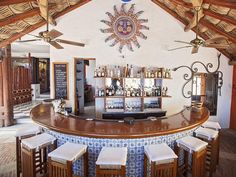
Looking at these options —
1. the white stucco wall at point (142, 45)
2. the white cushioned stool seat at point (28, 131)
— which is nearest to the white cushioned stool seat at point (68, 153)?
the white cushioned stool seat at point (28, 131)

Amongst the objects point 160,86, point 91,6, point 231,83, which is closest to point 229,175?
point 160,86

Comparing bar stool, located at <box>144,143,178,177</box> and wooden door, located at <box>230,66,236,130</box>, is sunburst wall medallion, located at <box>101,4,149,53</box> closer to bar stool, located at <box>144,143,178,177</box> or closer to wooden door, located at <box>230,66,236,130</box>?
wooden door, located at <box>230,66,236,130</box>

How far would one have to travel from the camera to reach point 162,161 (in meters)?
2.44

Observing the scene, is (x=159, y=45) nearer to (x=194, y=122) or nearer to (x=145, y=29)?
(x=145, y=29)

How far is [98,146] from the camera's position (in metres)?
2.79

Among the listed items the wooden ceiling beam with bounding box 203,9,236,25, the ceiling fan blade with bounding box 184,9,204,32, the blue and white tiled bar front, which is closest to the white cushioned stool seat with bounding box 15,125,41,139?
the blue and white tiled bar front

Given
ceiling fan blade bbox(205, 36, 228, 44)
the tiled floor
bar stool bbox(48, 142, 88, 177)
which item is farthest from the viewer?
ceiling fan blade bbox(205, 36, 228, 44)

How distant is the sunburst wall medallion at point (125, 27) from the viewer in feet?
17.6

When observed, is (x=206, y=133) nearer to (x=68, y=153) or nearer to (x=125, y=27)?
(x=68, y=153)

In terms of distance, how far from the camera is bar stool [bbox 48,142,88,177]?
2.30 meters

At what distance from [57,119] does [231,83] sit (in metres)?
5.68

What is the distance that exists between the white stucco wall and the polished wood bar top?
7.79 ft

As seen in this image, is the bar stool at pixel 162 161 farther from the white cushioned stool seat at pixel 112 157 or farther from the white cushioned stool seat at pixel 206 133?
the white cushioned stool seat at pixel 206 133

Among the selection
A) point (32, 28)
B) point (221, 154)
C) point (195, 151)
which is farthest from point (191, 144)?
point (32, 28)
